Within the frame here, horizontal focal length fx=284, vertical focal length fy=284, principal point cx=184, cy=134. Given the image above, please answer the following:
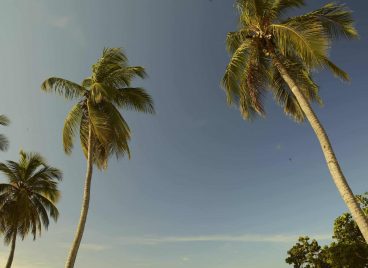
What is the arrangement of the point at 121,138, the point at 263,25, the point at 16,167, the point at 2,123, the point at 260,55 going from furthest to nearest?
the point at 16,167, the point at 2,123, the point at 121,138, the point at 260,55, the point at 263,25

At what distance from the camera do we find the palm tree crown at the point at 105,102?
1417cm

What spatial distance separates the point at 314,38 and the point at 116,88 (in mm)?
10111

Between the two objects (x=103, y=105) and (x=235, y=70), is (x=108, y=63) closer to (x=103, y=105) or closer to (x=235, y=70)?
(x=103, y=105)

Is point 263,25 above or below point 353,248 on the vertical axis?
above

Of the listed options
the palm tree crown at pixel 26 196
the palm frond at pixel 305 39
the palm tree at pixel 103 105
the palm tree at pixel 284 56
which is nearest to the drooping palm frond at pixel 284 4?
the palm tree at pixel 284 56

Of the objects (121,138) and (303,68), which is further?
(121,138)

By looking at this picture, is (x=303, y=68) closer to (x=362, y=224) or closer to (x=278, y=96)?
(x=278, y=96)

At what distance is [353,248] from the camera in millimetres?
25500

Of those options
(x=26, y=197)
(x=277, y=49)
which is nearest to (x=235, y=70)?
(x=277, y=49)

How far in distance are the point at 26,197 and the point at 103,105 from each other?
1350cm

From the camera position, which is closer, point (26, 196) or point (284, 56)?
point (284, 56)

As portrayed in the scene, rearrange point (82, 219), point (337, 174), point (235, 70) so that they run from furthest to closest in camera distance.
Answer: point (235, 70), point (82, 219), point (337, 174)

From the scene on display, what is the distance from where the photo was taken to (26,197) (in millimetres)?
23188

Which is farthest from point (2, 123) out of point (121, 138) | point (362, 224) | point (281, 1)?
point (362, 224)
